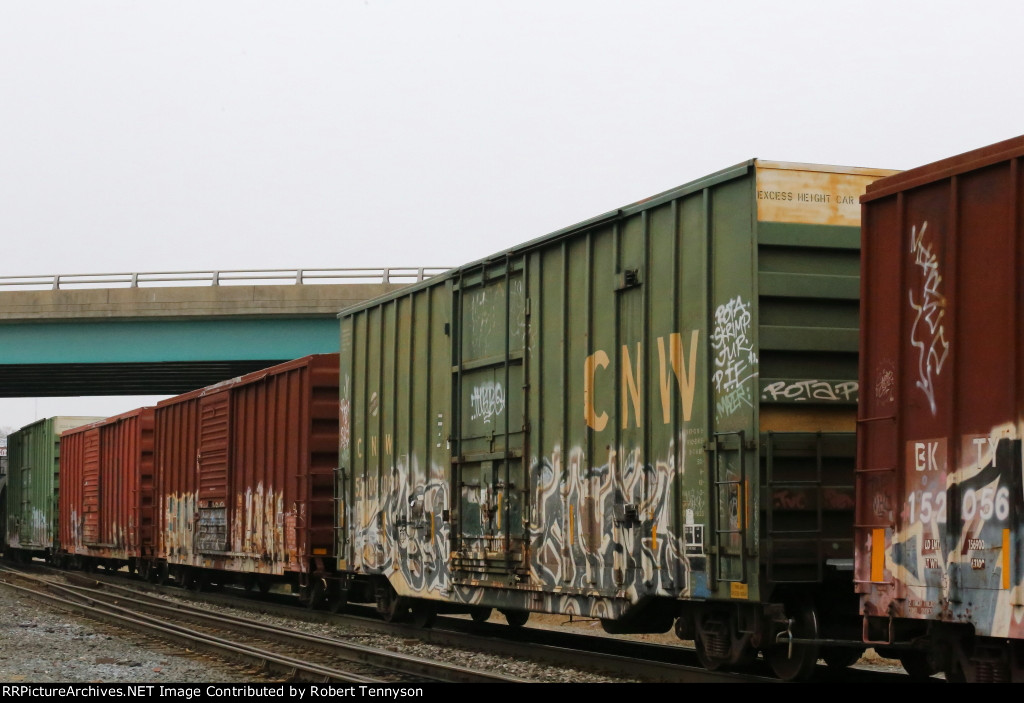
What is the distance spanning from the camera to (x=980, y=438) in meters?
7.05

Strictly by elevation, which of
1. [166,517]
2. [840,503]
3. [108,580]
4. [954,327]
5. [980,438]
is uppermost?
[954,327]

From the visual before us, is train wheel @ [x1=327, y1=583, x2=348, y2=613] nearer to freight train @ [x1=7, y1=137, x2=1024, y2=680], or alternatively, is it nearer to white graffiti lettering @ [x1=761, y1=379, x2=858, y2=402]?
freight train @ [x1=7, y1=137, x2=1024, y2=680]

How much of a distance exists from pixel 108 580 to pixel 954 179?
1009 inches

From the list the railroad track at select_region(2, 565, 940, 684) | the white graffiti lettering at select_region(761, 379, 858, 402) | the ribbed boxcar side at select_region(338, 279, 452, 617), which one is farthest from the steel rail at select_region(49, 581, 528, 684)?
the white graffiti lettering at select_region(761, 379, 858, 402)

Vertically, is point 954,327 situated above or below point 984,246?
below

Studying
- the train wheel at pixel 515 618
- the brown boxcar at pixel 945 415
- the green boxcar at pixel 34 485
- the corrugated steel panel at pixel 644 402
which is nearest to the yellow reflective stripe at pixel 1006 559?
the brown boxcar at pixel 945 415

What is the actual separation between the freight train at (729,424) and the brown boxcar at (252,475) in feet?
2.39

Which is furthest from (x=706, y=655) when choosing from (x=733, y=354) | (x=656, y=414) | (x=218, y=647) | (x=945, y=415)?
(x=218, y=647)

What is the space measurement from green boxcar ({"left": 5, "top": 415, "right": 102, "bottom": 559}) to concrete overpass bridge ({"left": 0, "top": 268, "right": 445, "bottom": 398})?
2.92 m

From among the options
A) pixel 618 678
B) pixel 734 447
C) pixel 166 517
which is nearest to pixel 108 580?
pixel 166 517

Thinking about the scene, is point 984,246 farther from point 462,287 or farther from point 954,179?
point 462,287

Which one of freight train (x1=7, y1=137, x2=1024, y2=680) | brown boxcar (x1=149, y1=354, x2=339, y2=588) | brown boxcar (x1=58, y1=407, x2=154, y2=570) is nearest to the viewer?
freight train (x1=7, y1=137, x2=1024, y2=680)

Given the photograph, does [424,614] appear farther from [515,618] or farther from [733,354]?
[733,354]

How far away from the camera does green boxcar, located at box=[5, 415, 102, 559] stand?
35.4m
